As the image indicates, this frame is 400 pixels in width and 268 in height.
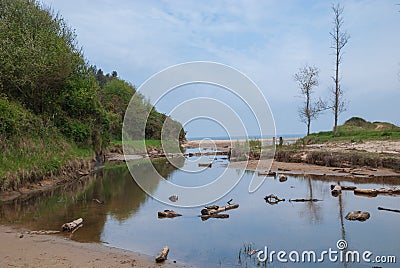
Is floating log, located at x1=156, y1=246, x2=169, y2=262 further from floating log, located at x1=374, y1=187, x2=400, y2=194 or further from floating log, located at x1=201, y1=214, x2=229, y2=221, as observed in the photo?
floating log, located at x1=374, y1=187, x2=400, y2=194

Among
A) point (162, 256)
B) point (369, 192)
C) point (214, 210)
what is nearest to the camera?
point (162, 256)

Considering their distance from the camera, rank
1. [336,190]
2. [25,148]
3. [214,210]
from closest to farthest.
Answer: [214,210] < [336,190] < [25,148]

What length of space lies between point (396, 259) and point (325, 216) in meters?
3.18

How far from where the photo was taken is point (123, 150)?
3675cm

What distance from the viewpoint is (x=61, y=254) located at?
249 inches

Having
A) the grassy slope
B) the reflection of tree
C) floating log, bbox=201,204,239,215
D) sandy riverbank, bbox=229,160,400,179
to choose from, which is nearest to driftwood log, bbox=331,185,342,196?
sandy riverbank, bbox=229,160,400,179

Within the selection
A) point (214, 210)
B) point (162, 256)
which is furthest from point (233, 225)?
point (162, 256)

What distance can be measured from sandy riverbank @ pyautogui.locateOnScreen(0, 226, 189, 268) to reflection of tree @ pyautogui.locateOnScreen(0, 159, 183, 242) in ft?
2.22

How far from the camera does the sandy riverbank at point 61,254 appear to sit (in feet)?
19.3

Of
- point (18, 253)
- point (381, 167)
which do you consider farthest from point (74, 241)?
point (381, 167)

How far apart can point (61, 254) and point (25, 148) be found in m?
9.33

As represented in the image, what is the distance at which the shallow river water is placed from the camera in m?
6.82

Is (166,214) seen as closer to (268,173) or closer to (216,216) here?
(216,216)

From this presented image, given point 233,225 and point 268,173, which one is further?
point 268,173
